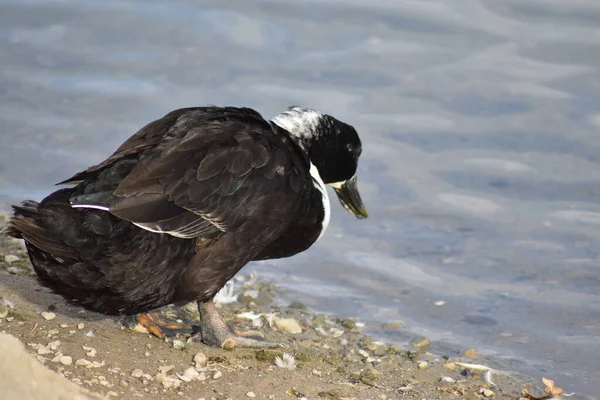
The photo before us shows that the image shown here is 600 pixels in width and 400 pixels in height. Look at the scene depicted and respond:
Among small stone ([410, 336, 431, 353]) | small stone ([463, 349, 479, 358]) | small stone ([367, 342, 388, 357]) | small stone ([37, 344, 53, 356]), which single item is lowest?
small stone ([463, 349, 479, 358])

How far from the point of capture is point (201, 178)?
15.9ft

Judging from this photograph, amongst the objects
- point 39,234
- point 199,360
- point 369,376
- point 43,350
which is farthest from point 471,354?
point 39,234

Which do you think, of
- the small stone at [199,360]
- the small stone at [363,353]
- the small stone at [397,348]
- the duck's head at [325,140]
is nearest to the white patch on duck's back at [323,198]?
the duck's head at [325,140]

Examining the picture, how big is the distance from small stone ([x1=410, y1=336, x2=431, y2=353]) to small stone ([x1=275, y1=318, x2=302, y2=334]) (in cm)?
68

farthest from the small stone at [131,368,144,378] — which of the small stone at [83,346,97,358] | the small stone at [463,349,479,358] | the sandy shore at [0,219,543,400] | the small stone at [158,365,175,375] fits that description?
the small stone at [463,349,479,358]

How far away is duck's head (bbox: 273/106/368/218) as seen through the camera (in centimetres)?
602

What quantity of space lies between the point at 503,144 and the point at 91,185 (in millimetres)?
4483

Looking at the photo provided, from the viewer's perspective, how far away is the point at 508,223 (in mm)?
7547

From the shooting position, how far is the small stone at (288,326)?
595 centimetres

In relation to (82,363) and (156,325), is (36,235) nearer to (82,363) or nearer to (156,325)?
(82,363)

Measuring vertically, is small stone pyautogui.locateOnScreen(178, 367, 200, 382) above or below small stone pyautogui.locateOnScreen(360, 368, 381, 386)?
above

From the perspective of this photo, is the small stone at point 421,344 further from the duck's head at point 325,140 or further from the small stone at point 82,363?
the small stone at point 82,363

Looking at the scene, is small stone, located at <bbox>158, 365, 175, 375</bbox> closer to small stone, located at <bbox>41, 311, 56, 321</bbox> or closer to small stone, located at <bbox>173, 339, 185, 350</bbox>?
small stone, located at <bbox>173, 339, 185, 350</bbox>

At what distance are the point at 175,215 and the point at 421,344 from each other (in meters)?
2.02
